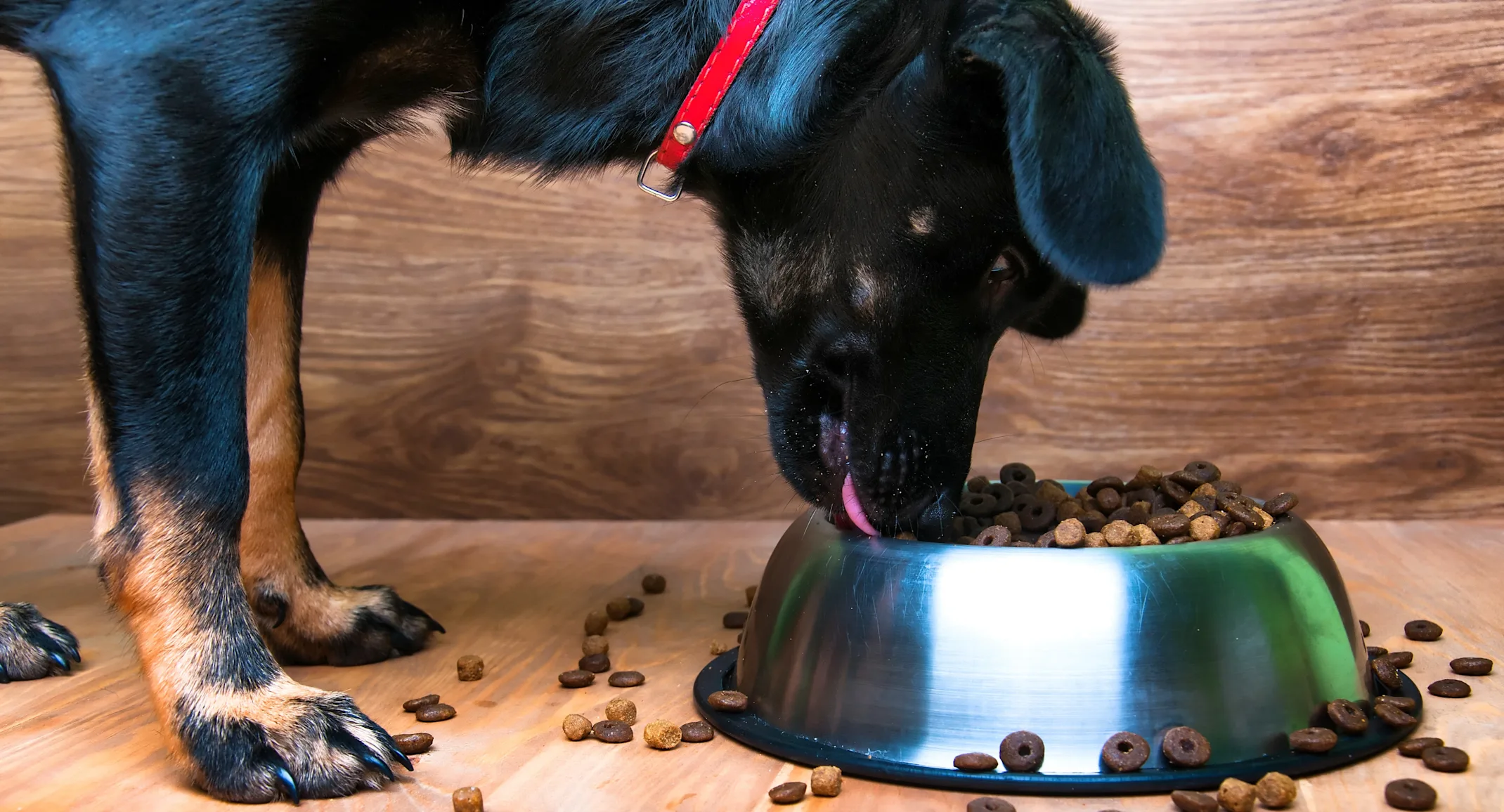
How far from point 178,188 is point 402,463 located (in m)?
2.05

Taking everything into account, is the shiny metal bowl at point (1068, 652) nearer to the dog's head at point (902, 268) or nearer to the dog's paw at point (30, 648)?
the dog's head at point (902, 268)

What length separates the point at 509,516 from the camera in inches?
160

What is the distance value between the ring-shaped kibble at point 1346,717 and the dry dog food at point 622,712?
1.07 metres

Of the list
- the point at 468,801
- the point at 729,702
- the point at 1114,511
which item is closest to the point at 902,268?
the point at 1114,511

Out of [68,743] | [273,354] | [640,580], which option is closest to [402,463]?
[640,580]

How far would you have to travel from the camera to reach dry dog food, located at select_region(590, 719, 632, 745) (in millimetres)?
2133

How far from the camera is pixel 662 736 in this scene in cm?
210

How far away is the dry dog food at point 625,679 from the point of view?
2.42 metres

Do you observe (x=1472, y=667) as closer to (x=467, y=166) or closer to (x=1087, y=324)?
(x=1087, y=324)

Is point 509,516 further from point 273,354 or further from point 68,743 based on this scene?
point 68,743

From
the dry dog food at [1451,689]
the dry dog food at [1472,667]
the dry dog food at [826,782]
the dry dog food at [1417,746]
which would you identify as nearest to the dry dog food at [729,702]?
the dry dog food at [826,782]

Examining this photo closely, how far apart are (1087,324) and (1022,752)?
6.88 ft

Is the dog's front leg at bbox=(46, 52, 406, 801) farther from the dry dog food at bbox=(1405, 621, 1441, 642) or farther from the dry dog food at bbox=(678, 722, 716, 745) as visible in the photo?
the dry dog food at bbox=(1405, 621, 1441, 642)

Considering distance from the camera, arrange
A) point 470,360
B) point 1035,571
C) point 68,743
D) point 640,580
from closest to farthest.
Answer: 1. point 1035,571
2. point 68,743
3. point 640,580
4. point 470,360
